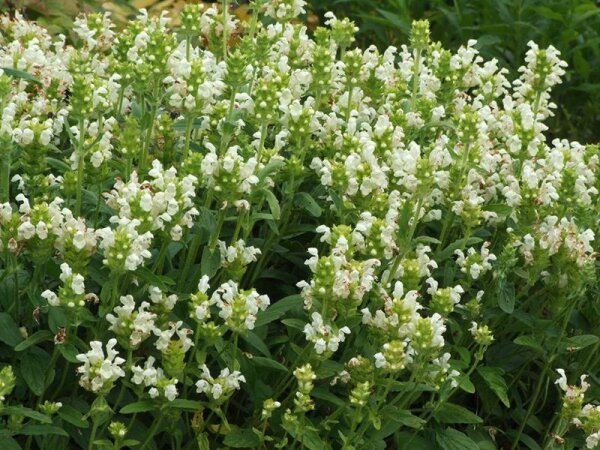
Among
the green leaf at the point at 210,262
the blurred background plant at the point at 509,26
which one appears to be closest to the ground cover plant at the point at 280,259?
the green leaf at the point at 210,262

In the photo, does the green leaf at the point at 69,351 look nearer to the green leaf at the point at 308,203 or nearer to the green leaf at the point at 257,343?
the green leaf at the point at 257,343

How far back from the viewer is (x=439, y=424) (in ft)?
11.4

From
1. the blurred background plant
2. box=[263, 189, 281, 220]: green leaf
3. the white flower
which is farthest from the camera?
the blurred background plant

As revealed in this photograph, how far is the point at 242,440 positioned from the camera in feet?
10.3

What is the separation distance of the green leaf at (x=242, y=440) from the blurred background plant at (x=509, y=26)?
3.66 meters

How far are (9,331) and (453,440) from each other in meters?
Answer: 1.36

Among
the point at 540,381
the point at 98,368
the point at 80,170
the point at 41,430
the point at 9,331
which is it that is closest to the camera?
the point at 98,368

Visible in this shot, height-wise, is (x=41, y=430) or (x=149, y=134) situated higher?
(x=149, y=134)

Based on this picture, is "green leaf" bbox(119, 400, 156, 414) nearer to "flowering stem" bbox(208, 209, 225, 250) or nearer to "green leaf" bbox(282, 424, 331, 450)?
"green leaf" bbox(282, 424, 331, 450)

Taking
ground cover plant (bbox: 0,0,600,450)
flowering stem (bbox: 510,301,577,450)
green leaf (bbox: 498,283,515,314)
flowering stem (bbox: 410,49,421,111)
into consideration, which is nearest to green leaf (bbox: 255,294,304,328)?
ground cover plant (bbox: 0,0,600,450)

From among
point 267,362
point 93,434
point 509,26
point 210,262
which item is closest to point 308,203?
point 210,262

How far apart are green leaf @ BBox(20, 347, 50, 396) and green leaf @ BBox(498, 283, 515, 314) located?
1380 mm

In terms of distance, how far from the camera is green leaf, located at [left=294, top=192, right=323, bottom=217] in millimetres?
3398

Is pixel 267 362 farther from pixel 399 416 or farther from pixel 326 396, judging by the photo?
pixel 399 416
